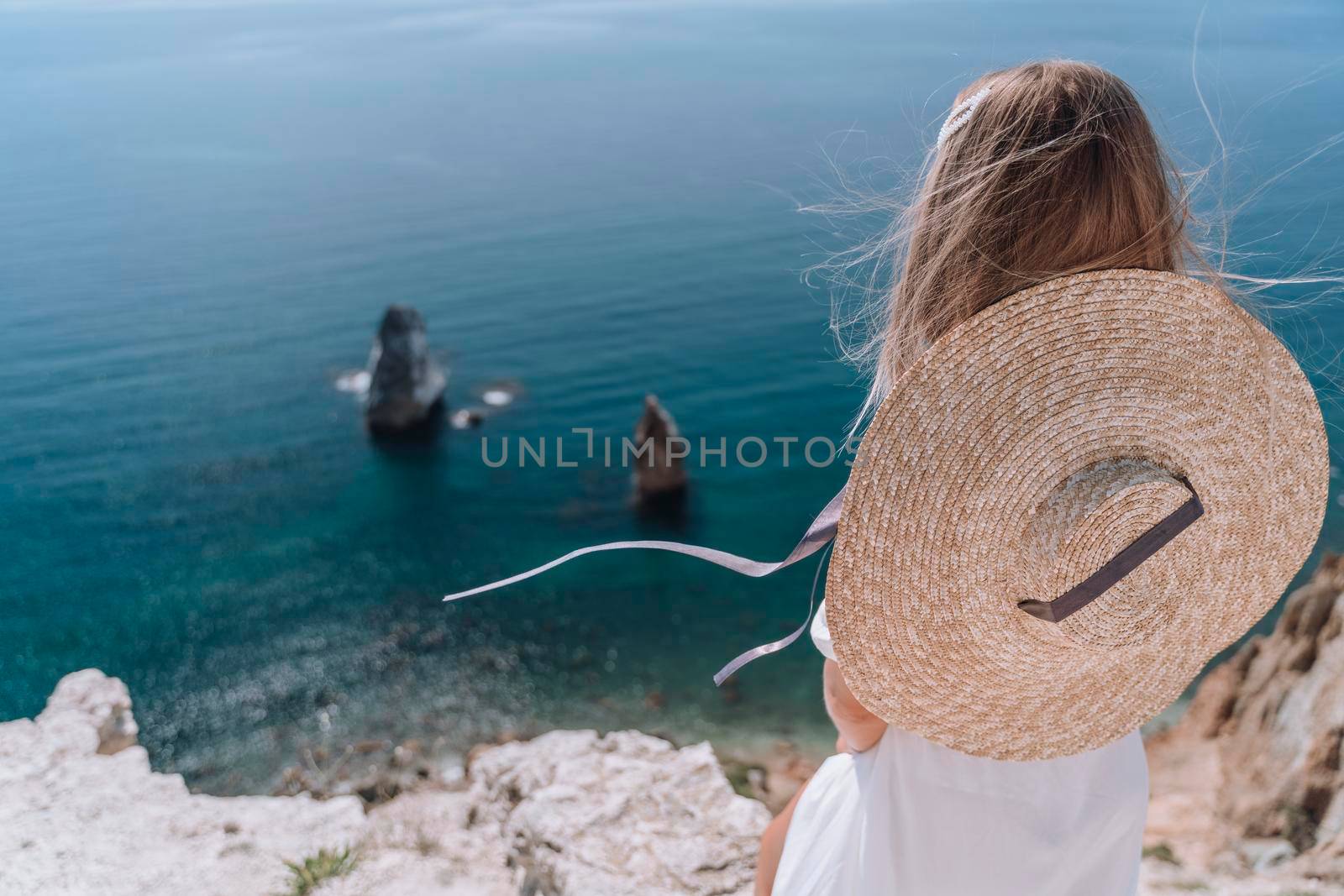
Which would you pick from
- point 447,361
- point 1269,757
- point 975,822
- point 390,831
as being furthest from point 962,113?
point 447,361

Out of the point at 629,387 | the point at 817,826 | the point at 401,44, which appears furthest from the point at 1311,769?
the point at 401,44

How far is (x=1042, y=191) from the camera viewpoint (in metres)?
2.28

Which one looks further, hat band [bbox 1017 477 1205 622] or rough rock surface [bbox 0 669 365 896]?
rough rock surface [bbox 0 669 365 896]

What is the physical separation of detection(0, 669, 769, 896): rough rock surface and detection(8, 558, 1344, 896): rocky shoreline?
0.05 ft

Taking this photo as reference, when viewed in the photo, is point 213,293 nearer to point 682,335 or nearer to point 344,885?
point 682,335

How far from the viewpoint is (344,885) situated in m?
5.29

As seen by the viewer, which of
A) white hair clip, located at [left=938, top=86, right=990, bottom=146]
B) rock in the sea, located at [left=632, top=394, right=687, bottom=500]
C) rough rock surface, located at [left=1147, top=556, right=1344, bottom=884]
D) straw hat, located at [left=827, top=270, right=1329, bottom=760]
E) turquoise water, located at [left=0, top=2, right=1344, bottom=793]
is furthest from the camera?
rock in the sea, located at [left=632, top=394, right=687, bottom=500]

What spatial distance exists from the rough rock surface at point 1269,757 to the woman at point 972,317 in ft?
12.5

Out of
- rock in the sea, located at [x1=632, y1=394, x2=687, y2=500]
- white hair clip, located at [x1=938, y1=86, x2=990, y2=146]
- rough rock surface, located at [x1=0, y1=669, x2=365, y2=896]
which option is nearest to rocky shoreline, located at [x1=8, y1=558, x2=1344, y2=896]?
rough rock surface, located at [x1=0, y1=669, x2=365, y2=896]

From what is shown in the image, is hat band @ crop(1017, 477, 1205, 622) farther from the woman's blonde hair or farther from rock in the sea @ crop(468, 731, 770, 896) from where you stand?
rock in the sea @ crop(468, 731, 770, 896)

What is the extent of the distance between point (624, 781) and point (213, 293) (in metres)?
31.8

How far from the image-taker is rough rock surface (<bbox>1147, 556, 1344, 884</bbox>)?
653 centimetres

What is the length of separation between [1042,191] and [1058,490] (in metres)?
0.73

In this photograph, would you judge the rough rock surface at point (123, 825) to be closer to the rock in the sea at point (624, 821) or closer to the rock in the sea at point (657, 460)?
the rock in the sea at point (624, 821)
